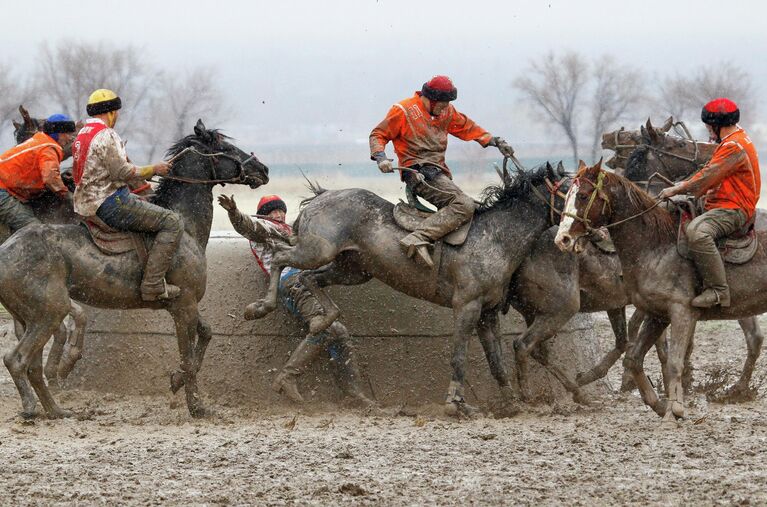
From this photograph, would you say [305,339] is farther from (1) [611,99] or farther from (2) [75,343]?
(1) [611,99]

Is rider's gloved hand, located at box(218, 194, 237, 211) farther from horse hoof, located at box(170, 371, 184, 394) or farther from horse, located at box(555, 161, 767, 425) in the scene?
horse, located at box(555, 161, 767, 425)

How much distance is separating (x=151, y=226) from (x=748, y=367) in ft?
18.1

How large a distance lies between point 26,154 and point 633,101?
4456 centimetres

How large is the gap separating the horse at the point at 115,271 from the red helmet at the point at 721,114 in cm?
355

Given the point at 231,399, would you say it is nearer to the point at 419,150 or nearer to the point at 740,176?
the point at 419,150

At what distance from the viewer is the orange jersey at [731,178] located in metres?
9.38

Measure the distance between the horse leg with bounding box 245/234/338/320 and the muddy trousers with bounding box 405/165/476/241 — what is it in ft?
2.29

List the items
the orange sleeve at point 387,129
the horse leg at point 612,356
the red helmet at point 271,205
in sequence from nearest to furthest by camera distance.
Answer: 1. the orange sleeve at point 387,129
2. the horse leg at point 612,356
3. the red helmet at point 271,205

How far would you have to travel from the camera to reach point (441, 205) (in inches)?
403

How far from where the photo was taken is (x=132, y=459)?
808cm

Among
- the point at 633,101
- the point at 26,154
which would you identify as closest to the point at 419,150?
the point at 26,154

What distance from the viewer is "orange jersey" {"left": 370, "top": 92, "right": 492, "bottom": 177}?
10.3 metres

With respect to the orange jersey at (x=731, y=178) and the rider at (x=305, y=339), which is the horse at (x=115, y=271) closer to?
the rider at (x=305, y=339)

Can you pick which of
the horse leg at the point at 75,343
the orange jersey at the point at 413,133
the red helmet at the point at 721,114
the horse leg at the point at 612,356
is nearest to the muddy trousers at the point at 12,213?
the horse leg at the point at 75,343
